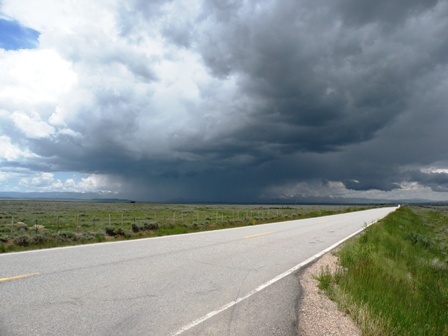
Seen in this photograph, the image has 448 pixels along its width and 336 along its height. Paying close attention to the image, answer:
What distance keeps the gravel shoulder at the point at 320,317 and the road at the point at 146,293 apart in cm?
20

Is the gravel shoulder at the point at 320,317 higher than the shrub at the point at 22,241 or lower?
lower

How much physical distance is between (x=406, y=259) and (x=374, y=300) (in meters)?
7.83

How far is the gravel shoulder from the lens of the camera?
456 cm

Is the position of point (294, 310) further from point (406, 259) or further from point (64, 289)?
point (406, 259)

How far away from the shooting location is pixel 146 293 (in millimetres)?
5832

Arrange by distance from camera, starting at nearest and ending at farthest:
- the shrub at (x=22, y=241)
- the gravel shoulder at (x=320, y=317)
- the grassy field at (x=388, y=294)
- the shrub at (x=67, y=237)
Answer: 1. the gravel shoulder at (x=320, y=317)
2. the grassy field at (x=388, y=294)
3. the shrub at (x=22, y=241)
4. the shrub at (x=67, y=237)

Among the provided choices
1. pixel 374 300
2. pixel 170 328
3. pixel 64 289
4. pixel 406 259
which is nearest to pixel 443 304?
pixel 374 300

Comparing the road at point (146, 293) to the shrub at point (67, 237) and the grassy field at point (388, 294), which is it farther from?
the shrub at point (67, 237)

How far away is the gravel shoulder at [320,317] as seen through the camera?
4.56m

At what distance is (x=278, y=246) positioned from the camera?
1252cm

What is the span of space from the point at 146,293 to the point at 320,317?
9.71ft

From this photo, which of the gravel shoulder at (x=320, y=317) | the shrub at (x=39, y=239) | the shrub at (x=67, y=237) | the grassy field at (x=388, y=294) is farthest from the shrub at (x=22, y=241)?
the grassy field at (x=388, y=294)

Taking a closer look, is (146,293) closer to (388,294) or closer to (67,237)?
(388,294)

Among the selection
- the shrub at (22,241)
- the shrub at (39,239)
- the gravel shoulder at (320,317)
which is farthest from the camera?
the shrub at (39,239)
